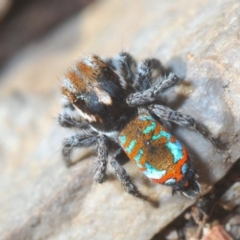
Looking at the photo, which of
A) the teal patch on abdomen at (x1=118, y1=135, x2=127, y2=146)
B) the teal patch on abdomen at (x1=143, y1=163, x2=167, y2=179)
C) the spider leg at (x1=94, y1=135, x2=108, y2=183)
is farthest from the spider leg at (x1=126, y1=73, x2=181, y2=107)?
the teal patch on abdomen at (x1=143, y1=163, x2=167, y2=179)

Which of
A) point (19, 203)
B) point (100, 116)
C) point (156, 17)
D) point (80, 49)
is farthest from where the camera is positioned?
point (80, 49)

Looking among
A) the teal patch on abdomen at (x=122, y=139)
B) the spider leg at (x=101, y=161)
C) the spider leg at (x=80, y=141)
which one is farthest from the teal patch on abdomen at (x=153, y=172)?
the spider leg at (x=80, y=141)

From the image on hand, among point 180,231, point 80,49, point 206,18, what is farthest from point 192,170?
point 80,49

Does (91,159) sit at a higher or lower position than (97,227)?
higher

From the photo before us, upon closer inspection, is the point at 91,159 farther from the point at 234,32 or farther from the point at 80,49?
the point at 80,49

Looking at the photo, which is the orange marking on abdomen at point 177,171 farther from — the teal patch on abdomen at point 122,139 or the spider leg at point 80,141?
the spider leg at point 80,141

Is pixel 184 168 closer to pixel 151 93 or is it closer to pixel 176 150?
pixel 176 150

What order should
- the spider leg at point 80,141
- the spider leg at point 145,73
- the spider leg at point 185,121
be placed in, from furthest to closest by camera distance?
1. the spider leg at point 80,141
2. the spider leg at point 145,73
3. the spider leg at point 185,121
